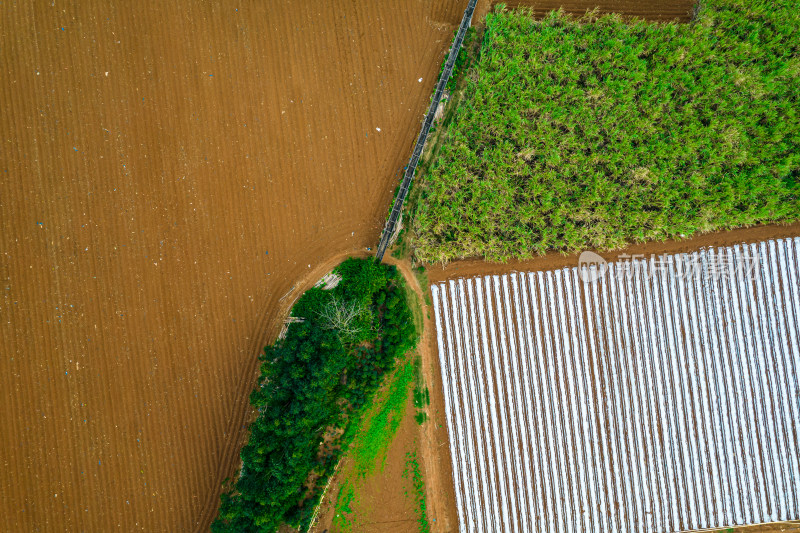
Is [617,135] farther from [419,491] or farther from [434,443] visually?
[419,491]

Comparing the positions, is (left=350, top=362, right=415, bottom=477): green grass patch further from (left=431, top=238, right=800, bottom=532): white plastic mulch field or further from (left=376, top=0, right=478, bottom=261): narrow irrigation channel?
(left=376, top=0, right=478, bottom=261): narrow irrigation channel

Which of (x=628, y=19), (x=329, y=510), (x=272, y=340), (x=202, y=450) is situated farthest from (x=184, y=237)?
(x=628, y=19)

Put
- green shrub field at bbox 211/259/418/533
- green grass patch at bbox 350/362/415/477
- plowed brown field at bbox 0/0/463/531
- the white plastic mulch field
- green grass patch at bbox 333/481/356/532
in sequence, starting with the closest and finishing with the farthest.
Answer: green shrub field at bbox 211/259/418/533 < the white plastic mulch field < green grass patch at bbox 333/481/356/532 < green grass patch at bbox 350/362/415/477 < plowed brown field at bbox 0/0/463/531

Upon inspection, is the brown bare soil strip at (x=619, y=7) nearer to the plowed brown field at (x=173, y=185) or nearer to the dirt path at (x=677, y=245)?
the plowed brown field at (x=173, y=185)

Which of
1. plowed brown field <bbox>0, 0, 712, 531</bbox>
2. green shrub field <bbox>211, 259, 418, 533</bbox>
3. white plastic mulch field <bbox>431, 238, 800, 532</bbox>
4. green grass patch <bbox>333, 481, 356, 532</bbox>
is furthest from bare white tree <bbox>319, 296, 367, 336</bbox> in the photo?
green grass patch <bbox>333, 481, 356, 532</bbox>

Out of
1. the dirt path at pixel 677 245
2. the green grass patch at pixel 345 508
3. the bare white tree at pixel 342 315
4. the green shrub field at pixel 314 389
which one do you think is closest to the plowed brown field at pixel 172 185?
the green shrub field at pixel 314 389

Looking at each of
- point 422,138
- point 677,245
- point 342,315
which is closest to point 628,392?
point 677,245
